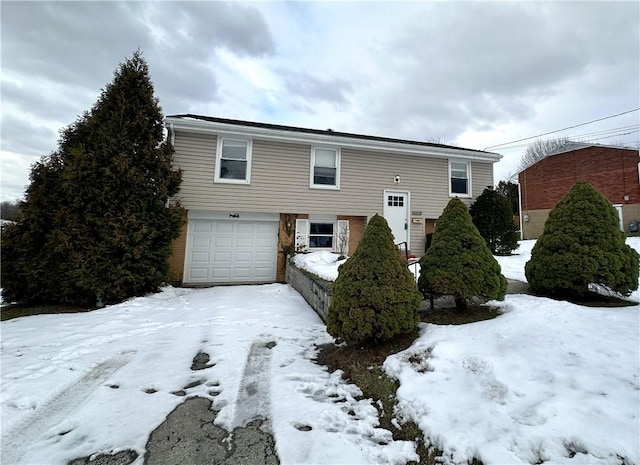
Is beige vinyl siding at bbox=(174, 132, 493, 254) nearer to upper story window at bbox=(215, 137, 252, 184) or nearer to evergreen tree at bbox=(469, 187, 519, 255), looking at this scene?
upper story window at bbox=(215, 137, 252, 184)

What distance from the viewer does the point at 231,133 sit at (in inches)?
390

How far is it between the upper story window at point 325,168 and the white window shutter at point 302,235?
4.83ft

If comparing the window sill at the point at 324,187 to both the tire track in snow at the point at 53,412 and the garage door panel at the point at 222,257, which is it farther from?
the tire track in snow at the point at 53,412

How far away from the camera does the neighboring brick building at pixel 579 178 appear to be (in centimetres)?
1755

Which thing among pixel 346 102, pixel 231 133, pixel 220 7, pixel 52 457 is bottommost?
pixel 52 457

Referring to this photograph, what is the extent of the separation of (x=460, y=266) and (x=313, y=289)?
310 cm

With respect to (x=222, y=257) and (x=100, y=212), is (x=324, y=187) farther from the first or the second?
(x=100, y=212)

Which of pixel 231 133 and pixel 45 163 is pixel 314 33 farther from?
pixel 45 163

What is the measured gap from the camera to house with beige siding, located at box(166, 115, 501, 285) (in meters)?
9.74

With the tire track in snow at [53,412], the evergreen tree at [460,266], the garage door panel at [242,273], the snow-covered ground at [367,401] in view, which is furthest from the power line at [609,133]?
the tire track in snow at [53,412]

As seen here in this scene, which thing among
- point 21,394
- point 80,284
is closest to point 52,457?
point 21,394

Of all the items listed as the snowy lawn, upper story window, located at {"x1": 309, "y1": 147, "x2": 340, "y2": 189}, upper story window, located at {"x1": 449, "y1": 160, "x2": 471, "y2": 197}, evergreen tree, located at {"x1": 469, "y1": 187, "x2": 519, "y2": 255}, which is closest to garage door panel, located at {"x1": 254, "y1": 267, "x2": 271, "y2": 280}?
upper story window, located at {"x1": 309, "y1": 147, "x2": 340, "y2": 189}

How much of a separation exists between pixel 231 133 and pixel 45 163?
16.3 feet

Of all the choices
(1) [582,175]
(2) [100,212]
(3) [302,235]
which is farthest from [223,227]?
(1) [582,175]
